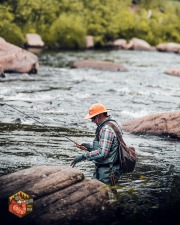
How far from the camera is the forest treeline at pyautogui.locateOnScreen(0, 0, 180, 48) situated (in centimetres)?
4175

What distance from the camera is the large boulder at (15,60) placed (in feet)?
78.1

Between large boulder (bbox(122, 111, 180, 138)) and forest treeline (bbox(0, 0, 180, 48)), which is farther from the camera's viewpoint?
forest treeline (bbox(0, 0, 180, 48))

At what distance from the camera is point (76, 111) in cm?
1641

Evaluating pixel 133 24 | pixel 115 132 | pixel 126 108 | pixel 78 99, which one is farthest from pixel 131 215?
pixel 133 24

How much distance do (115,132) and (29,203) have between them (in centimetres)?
184

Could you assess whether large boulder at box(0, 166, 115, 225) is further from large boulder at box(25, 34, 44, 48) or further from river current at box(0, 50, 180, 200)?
large boulder at box(25, 34, 44, 48)

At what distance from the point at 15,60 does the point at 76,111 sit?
8805mm

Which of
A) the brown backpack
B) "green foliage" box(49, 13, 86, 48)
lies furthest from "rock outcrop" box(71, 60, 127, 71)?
the brown backpack

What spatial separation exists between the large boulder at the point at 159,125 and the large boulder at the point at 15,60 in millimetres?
10827

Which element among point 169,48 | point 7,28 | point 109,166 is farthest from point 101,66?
point 169,48

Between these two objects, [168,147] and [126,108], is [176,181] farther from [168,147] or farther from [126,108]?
[126,108]

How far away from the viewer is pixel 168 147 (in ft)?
40.7

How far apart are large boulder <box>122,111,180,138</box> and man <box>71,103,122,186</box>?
5.77m

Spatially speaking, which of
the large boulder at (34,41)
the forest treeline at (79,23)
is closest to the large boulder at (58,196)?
the forest treeline at (79,23)
